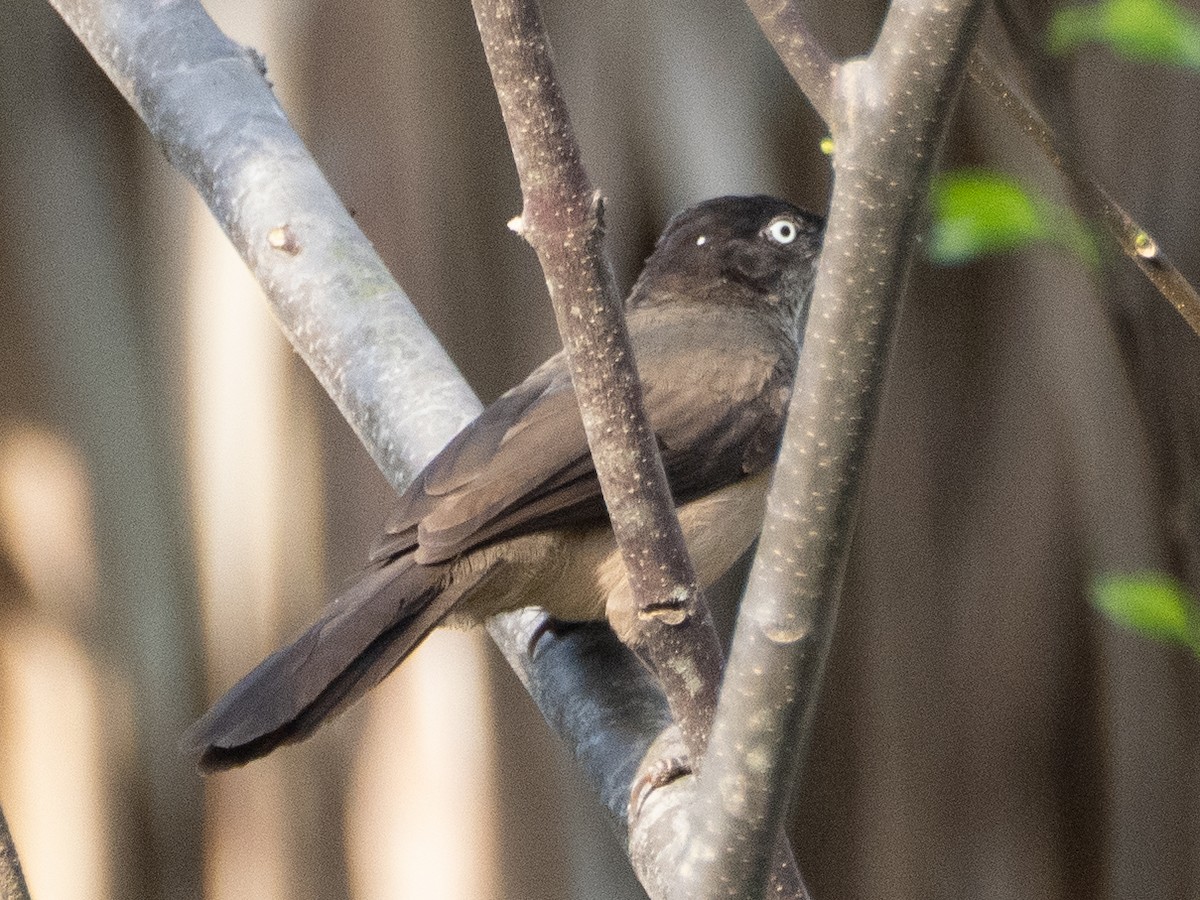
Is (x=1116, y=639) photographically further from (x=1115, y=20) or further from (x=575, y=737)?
(x=1115, y=20)

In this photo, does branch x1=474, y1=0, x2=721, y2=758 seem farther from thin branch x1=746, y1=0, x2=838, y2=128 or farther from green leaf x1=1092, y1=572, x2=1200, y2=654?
green leaf x1=1092, y1=572, x2=1200, y2=654

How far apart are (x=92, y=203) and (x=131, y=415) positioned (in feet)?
1.84

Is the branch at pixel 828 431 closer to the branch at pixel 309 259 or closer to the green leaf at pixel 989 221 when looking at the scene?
the green leaf at pixel 989 221

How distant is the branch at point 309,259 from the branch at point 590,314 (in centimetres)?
101

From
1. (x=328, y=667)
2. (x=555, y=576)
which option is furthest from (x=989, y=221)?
(x=328, y=667)

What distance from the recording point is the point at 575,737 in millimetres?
2131

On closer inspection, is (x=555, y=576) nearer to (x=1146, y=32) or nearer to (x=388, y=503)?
(x=1146, y=32)

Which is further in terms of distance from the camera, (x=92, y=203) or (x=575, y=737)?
(x=92, y=203)

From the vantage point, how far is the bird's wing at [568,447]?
2197 mm

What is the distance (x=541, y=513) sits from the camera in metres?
2.26

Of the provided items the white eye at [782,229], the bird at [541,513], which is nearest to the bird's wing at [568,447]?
the bird at [541,513]

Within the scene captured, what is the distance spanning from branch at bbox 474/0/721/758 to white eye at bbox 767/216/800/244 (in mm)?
1807

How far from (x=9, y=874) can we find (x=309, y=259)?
53.6 inches

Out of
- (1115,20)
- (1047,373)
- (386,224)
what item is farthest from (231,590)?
(1115,20)
